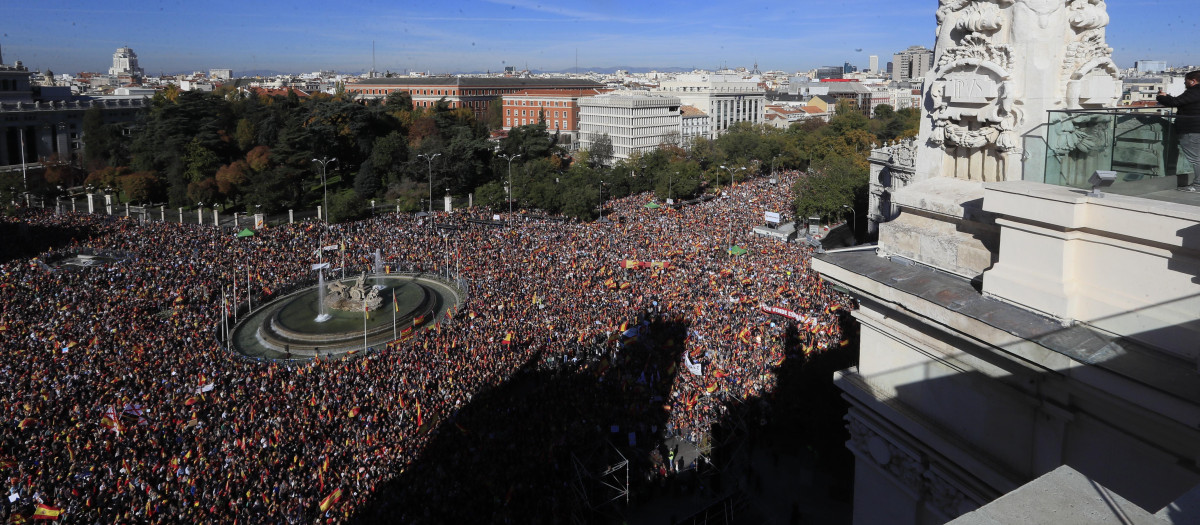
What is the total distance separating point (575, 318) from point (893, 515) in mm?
12797

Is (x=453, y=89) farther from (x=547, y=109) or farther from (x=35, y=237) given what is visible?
(x=35, y=237)

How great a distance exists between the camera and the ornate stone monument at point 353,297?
20906mm

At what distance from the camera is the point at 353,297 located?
2103cm

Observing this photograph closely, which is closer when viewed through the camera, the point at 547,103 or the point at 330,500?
the point at 330,500

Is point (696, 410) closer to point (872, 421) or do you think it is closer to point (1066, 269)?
point (872, 421)

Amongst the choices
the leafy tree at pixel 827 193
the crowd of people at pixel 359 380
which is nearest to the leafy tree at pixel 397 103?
the crowd of people at pixel 359 380

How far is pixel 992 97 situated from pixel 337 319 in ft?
64.8

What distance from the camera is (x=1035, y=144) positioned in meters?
3.49

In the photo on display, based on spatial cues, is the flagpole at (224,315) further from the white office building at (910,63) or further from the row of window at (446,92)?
the white office building at (910,63)

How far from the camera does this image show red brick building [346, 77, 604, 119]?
78.8 m

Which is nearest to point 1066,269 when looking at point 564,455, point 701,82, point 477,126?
point 564,455

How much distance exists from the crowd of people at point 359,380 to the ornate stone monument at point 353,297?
8.24 ft

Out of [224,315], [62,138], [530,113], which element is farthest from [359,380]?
[530,113]

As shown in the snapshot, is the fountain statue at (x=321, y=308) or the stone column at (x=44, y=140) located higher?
the stone column at (x=44, y=140)
